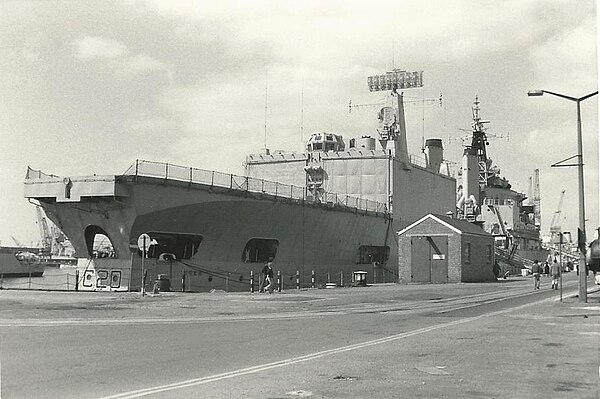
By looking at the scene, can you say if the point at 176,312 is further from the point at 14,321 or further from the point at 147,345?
the point at 147,345

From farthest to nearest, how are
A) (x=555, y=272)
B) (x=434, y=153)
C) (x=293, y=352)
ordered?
(x=434, y=153) < (x=555, y=272) < (x=293, y=352)

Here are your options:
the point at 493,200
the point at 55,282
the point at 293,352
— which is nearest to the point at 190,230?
the point at 55,282

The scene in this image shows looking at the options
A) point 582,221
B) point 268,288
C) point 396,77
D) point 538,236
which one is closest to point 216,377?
point 582,221

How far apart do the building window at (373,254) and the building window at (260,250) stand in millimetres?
12557

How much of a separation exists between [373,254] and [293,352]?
46.9 meters

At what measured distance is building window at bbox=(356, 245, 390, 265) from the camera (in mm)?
55250

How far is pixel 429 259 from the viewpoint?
1736 inches

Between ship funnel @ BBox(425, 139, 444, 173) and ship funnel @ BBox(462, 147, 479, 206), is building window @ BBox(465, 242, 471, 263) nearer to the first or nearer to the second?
ship funnel @ BBox(425, 139, 444, 173)

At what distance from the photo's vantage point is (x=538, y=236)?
310ft

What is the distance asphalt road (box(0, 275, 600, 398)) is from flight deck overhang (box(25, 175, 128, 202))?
1284 cm

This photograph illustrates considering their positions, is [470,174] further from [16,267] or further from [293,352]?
[293,352]

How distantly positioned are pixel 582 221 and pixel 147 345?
58.8ft

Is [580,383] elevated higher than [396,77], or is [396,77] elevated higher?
[396,77]

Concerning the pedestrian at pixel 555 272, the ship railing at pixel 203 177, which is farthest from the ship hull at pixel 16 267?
the pedestrian at pixel 555 272
